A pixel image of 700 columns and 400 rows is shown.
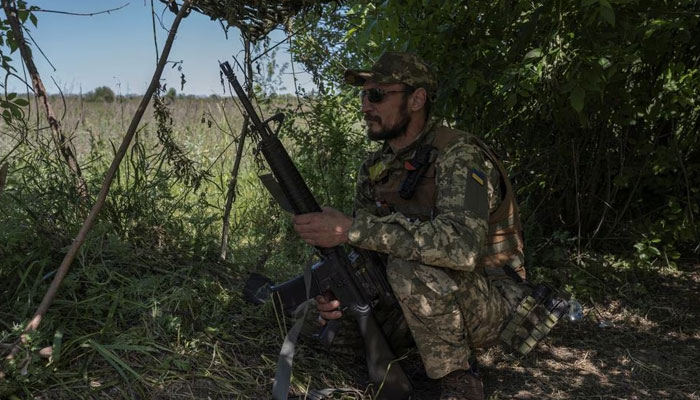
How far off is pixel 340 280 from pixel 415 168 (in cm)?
59

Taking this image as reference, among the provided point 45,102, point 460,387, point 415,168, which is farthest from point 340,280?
point 45,102

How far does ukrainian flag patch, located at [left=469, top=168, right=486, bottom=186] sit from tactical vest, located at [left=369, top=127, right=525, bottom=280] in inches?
7.3

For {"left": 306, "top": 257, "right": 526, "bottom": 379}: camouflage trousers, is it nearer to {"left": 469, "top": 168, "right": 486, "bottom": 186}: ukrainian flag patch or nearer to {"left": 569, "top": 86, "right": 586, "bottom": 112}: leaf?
{"left": 469, "top": 168, "right": 486, "bottom": 186}: ukrainian flag patch

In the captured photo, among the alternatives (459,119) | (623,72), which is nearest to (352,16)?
(459,119)

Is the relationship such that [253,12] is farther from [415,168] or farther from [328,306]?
[328,306]

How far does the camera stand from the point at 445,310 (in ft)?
8.54

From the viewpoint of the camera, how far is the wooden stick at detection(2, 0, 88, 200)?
276cm

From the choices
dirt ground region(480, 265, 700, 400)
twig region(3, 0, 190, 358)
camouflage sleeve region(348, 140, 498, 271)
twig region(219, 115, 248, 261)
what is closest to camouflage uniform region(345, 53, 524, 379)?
camouflage sleeve region(348, 140, 498, 271)

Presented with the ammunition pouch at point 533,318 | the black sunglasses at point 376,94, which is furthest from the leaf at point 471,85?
the ammunition pouch at point 533,318

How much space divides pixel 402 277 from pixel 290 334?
520 mm

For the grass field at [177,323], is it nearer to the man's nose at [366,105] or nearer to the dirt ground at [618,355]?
the dirt ground at [618,355]

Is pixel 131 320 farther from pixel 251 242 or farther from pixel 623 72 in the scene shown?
pixel 623 72

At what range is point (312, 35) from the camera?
4277 millimetres

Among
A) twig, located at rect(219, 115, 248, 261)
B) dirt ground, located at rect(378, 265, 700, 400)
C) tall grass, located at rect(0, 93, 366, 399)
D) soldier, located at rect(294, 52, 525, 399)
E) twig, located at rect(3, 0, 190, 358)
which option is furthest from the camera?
twig, located at rect(219, 115, 248, 261)
